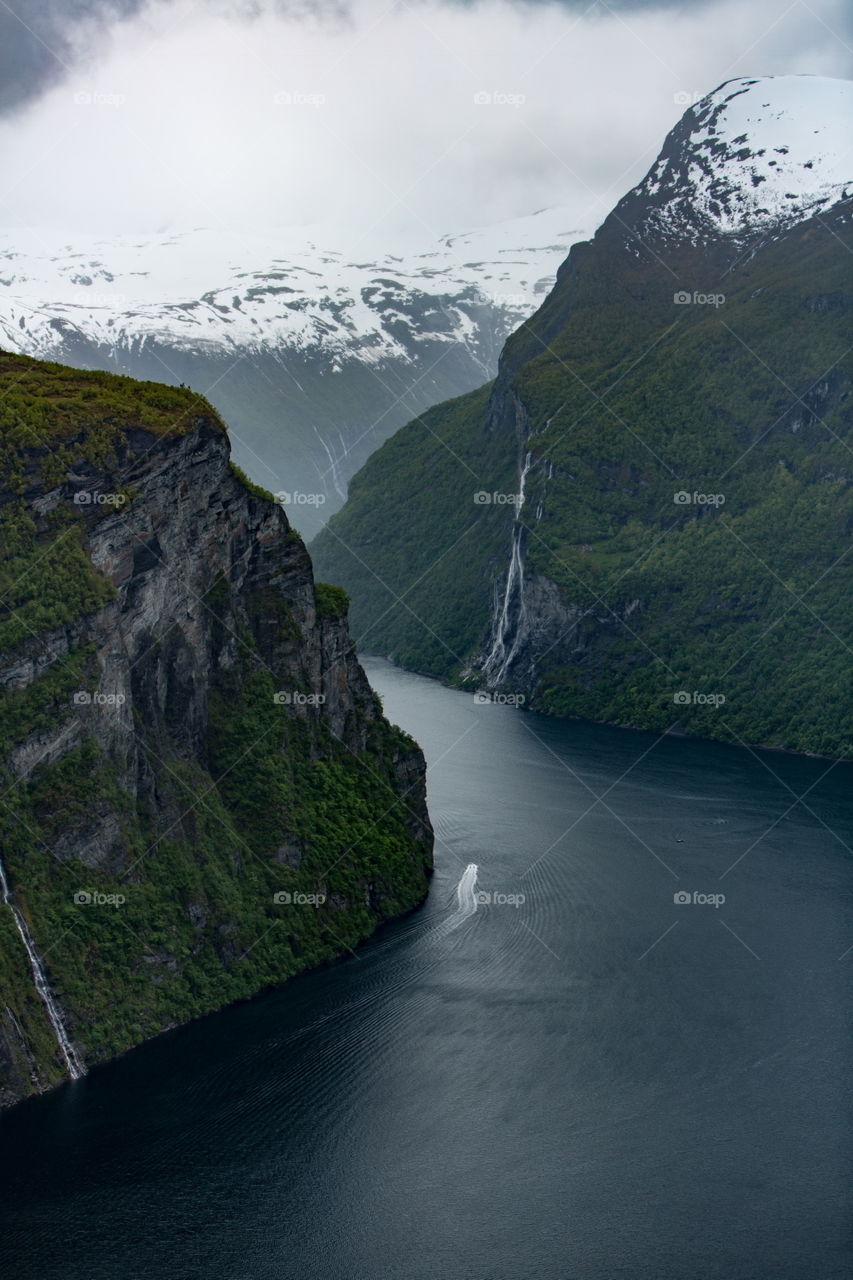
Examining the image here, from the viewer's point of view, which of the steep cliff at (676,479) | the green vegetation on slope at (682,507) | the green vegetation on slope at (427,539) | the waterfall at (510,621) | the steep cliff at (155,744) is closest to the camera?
the steep cliff at (155,744)

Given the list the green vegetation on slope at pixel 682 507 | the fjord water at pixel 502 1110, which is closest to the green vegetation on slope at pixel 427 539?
the green vegetation on slope at pixel 682 507

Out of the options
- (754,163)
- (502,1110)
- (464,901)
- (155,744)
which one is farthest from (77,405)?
(754,163)

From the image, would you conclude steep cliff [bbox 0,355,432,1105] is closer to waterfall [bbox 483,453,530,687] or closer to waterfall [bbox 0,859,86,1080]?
waterfall [bbox 0,859,86,1080]

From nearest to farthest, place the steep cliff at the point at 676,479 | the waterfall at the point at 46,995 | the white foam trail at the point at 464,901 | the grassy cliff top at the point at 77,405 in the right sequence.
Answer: the waterfall at the point at 46,995 < the grassy cliff top at the point at 77,405 < the white foam trail at the point at 464,901 < the steep cliff at the point at 676,479

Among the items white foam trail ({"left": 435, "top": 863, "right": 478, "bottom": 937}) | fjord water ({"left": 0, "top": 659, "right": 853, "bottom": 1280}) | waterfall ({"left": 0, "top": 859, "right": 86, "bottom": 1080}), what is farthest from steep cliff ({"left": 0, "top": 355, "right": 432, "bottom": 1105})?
fjord water ({"left": 0, "top": 659, "right": 853, "bottom": 1280})

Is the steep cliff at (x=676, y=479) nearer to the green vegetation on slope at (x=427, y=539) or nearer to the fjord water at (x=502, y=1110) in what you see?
the green vegetation on slope at (x=427, y=539)
